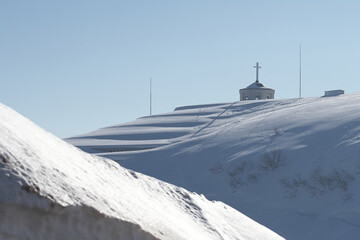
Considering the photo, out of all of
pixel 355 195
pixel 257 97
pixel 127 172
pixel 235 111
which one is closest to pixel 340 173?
pixel 355 195

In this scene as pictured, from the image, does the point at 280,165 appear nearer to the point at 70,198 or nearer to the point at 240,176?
the point at 240,176

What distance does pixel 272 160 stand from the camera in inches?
913

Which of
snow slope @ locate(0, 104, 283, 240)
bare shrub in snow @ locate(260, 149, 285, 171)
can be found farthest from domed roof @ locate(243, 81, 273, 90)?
snow slope @ locate(0, 104, 283, 240)

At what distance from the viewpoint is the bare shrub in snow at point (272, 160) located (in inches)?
903

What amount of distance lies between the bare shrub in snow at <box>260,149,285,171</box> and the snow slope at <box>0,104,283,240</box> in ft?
69.3

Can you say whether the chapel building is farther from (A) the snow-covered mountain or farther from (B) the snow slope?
(B) the snow slope

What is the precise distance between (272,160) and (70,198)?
22.1 m

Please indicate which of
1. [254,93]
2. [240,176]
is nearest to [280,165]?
[240,176]

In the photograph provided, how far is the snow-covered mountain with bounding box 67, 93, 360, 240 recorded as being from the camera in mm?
18562

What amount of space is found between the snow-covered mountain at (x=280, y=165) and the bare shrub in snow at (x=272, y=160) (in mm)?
38

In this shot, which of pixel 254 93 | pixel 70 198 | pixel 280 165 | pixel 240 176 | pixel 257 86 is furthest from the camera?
pixel 257 86

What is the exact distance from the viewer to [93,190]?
1.59 meters

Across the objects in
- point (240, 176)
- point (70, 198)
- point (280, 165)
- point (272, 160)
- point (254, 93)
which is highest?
point (70, 198)

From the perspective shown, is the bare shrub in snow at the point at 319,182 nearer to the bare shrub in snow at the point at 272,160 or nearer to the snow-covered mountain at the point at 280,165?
the snow-covered mountain at the point at 280,165
